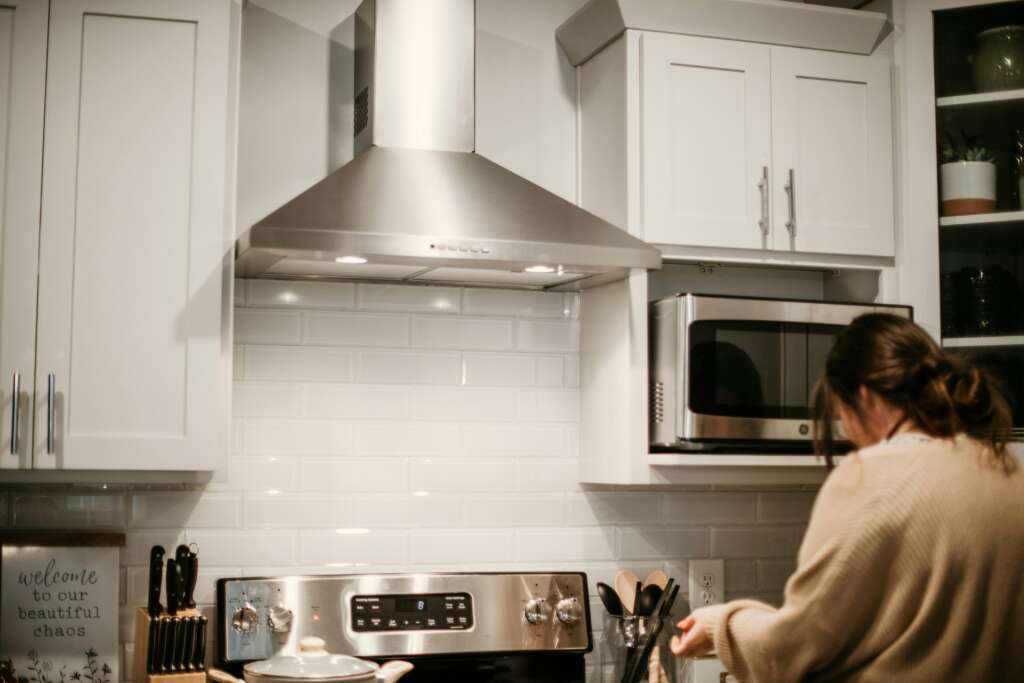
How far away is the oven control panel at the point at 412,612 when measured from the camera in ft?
8.76

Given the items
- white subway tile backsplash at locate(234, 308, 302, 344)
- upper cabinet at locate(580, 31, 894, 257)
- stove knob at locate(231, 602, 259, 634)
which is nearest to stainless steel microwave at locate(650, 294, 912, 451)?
upper cabinet at locate(580, 31, 894, 257)

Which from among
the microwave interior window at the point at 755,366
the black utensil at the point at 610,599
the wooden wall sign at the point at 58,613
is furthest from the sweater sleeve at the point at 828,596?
the wooden wall sign at the point at 58,613

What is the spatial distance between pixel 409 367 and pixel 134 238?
0.77 meters

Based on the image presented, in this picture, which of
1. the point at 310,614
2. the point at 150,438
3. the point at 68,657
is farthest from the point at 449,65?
the point at 68,657

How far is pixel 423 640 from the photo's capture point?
2.69 metres

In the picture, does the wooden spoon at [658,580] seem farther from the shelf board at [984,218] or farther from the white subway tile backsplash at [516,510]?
the shelf board at [984,218]

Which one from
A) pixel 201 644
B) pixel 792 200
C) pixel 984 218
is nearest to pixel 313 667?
pixel 201 644

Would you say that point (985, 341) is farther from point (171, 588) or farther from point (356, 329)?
point (171, 588)

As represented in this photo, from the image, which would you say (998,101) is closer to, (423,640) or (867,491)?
(867,491)

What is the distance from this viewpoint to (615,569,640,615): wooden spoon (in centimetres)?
284

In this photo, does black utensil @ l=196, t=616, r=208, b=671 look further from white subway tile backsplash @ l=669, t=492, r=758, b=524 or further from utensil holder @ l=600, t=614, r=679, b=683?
white subway tile backsplash @ l=669, t=492, r=758, b=524

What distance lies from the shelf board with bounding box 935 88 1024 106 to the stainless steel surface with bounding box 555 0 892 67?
215mm

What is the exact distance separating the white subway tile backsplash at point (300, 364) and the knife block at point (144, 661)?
A: 0.58 meters

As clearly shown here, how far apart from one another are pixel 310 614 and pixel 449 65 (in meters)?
1.24
